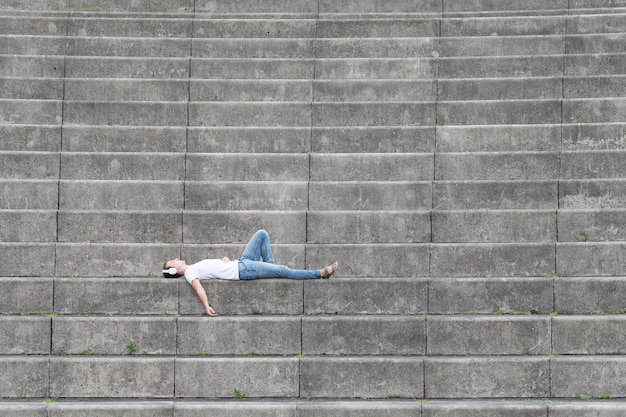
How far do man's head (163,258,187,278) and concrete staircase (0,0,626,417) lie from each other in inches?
4.2

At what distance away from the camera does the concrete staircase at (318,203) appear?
29.9ft

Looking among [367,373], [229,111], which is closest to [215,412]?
[367,373]

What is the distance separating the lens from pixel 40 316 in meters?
9.47

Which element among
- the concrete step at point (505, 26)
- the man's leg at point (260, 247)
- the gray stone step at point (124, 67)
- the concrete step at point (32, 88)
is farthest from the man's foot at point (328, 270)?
the concrete step at point (505, 26)

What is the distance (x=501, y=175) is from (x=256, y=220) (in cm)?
252

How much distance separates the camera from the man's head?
9.53 metres

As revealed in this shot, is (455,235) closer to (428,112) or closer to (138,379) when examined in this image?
(428,112)

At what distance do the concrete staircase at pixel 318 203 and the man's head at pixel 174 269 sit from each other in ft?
0.35

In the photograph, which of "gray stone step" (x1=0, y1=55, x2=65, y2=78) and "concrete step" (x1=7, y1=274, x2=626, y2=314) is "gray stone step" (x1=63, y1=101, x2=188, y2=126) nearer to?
"gray stone step" (x1=0, y1=55, x2=65, y2=78)

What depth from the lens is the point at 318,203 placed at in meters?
10.6

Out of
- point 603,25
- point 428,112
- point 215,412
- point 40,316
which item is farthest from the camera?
point 603,25

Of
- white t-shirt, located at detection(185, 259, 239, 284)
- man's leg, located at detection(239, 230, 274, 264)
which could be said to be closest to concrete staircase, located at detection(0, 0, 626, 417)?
white t-shirt, located at detection(185, 259, 239, 284)

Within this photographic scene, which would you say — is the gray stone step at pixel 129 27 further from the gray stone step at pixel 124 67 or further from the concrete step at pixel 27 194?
the concrete step at pixel 27 194

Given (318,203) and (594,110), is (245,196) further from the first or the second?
(594,110)
